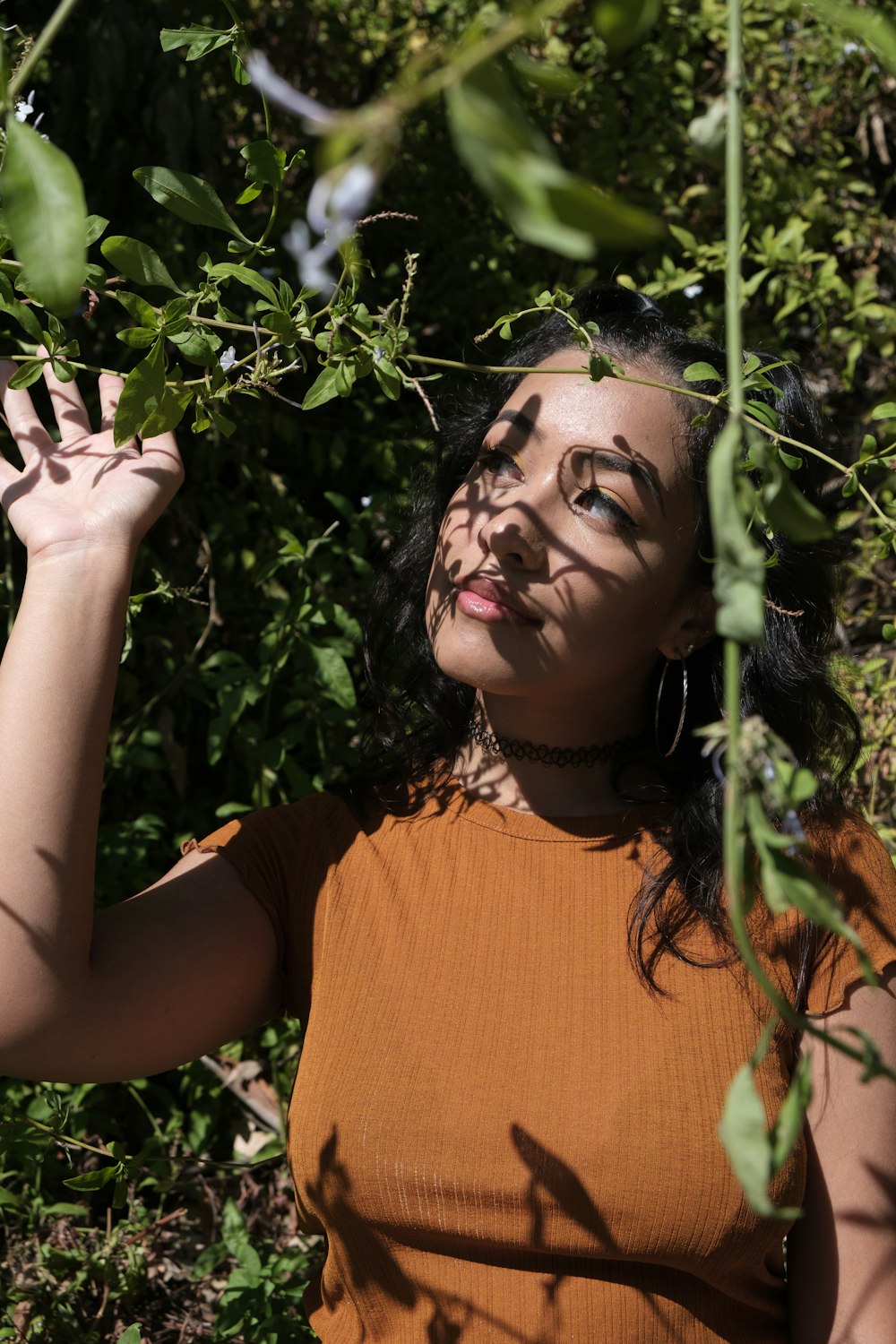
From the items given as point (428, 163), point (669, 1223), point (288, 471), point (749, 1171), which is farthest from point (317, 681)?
point (749, 1171)

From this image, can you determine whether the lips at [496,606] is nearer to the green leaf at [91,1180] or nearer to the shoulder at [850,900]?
the shoulder at [850,900]

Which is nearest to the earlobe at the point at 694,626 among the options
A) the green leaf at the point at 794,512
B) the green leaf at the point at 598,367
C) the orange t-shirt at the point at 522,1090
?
the orange t-shirt at the point at 522,1090

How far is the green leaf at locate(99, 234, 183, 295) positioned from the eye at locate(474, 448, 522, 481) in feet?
1.45

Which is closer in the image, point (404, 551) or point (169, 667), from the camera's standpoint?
point (404, 551)

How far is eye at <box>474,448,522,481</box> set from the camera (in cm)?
129

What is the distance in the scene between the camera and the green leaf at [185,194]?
2.88 feet

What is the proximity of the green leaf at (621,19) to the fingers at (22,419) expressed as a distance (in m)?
0.86

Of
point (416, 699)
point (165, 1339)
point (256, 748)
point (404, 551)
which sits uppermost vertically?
point (404, 551)

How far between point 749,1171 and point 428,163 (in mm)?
2477

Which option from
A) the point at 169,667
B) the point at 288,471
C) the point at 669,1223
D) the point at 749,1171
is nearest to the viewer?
the point at 749,1171

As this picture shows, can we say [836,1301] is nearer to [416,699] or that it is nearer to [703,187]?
[416,699]

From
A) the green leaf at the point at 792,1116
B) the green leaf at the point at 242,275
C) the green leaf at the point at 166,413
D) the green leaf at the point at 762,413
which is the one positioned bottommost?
the green leaf at the point at 166,413

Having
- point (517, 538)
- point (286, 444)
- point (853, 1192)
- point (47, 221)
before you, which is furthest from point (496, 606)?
point (286, 444)

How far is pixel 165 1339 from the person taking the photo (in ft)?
6.34
